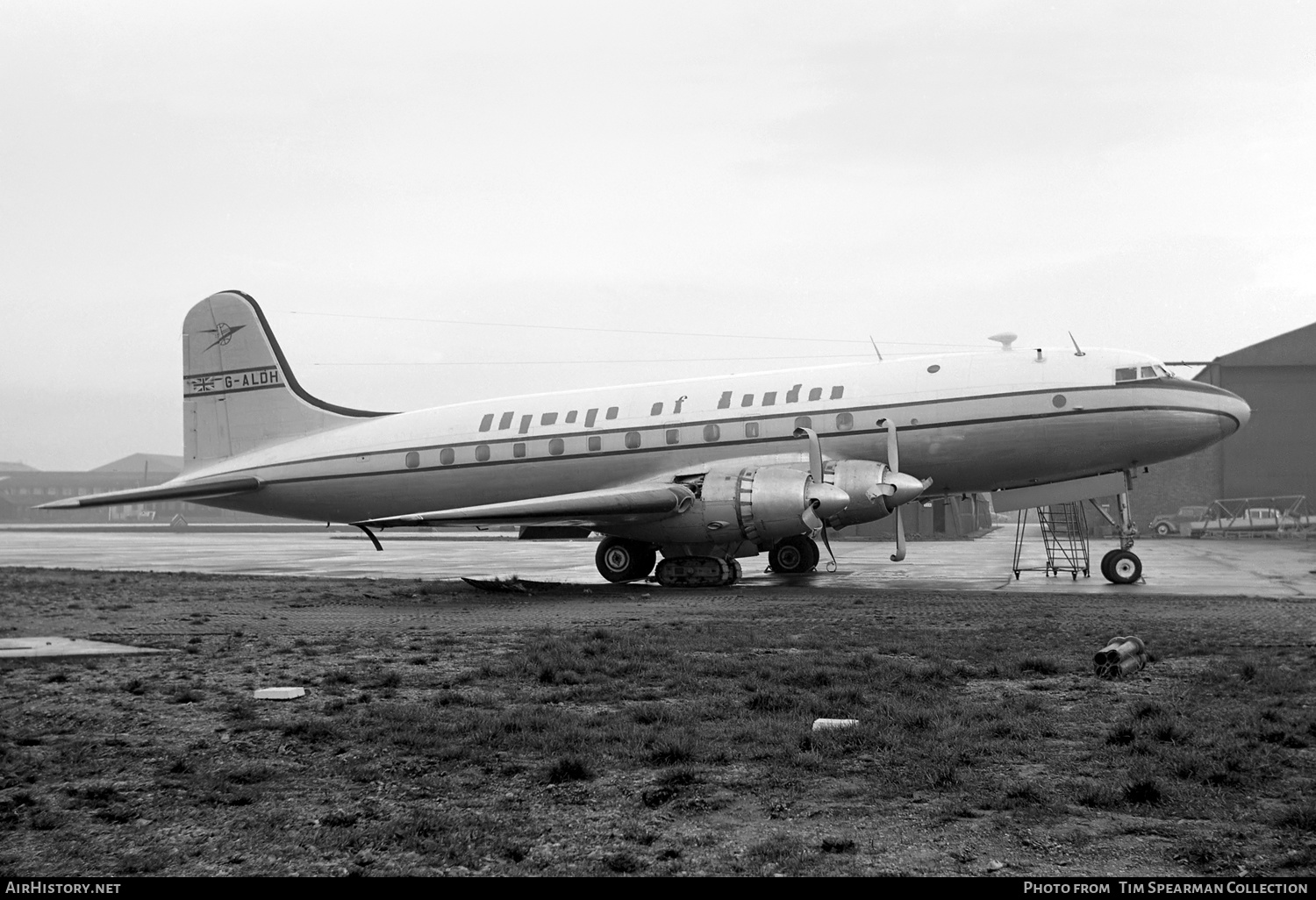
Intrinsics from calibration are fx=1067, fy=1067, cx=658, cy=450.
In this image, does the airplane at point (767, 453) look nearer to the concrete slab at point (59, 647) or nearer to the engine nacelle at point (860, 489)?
the engine nacelle at point (860, 489)

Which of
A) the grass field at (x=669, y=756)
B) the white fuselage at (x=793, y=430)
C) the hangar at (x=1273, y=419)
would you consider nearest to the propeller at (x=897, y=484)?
the white fuselage at (x=793, y=430)

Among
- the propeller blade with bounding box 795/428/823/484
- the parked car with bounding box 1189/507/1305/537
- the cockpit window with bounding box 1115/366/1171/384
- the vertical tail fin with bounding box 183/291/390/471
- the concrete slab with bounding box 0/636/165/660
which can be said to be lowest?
the parked car with bounding box 1189/507/1305/537

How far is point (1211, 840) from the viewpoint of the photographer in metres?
5.28

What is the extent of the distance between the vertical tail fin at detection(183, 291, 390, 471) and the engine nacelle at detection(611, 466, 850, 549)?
1055 cm

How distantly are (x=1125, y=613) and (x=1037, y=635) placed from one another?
321 cm

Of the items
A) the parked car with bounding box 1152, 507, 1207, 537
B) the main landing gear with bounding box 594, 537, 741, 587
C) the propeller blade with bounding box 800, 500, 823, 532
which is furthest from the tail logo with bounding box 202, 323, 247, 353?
the parked car with bounding box 1152, 507, 1207, 537

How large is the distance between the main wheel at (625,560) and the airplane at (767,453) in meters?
0.04

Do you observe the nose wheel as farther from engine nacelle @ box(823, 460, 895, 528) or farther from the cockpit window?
engine nacelle @ box(823, 460, 895, 528)

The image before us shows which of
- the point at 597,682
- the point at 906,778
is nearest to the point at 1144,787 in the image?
the point at 906,778

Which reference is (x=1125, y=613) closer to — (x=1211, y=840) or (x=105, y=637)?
(x=1211, y=840)

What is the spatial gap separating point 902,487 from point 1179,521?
48.6 meters

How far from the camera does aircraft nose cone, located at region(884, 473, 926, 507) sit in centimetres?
2123

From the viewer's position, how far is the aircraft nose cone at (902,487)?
21.2 meters

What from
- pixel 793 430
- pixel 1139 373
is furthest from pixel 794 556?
pixel 1139 373
